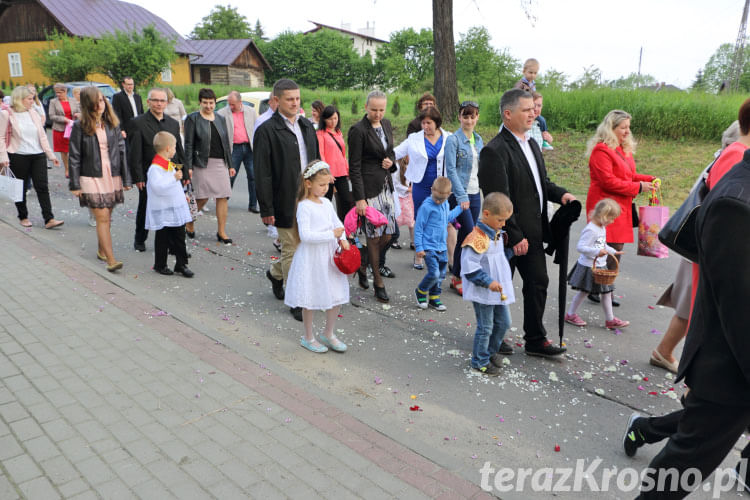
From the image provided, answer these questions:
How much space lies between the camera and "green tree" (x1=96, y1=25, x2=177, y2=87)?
33.8 m

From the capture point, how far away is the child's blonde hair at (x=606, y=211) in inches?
218

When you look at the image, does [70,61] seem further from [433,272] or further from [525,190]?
[525,190]

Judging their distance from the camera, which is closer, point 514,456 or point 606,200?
point 514,456

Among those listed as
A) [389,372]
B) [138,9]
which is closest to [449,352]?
[389,372]

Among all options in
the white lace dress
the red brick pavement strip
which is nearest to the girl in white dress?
the white lace dress

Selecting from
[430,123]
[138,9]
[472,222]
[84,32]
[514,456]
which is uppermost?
[138,9]

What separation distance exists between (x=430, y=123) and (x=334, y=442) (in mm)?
4371

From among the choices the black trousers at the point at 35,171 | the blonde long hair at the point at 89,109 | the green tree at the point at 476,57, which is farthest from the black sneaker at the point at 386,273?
the green tree at the point at 476,57

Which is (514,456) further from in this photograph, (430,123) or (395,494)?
(430,123)

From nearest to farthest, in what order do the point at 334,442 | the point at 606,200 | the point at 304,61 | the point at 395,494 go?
1. the point at 395,494
2. the point at 334,442
3. the point at 606,200
4. the point at 304,61

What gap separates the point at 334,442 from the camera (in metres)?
3.52

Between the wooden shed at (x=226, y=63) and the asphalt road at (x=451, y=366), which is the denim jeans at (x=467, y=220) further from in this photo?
the wooden shed at (x=226, y=63)

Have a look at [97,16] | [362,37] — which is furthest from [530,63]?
[362,37]

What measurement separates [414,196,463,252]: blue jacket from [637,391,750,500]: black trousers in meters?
3.65
